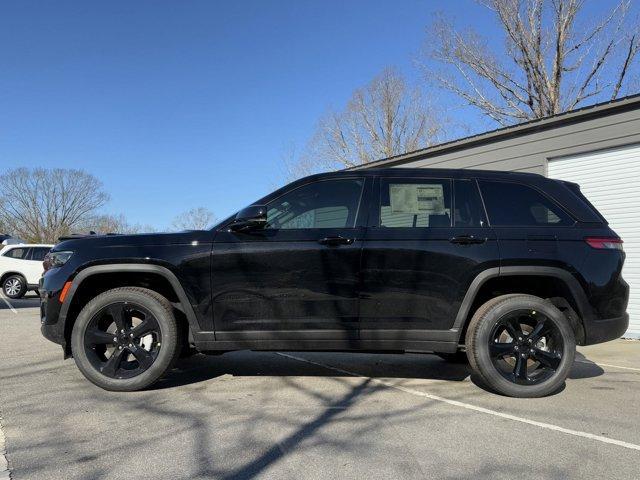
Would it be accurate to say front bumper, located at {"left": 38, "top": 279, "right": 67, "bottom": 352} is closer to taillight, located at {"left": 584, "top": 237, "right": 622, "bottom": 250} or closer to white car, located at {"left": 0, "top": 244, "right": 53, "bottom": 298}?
taillight, located at {"left": 584, "top": 237, "right": 622, "bottom": 250}

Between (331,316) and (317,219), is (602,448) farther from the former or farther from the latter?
(317,219)

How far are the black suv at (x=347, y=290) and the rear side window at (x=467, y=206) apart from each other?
0.8 inches

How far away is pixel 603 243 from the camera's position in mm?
4512

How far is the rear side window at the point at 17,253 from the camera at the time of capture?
17.1 meters

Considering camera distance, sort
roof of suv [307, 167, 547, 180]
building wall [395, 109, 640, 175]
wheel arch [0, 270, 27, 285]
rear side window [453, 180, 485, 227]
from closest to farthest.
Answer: rear side window [453, 180, 485, 227]
roof of suv [307, 167, 547, 180]
building wall [395, 109, 640, 175]
wheel arch [0, 270, 27, 285]

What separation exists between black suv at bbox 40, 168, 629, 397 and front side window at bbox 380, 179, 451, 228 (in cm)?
4

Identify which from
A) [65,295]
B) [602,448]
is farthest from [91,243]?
[602,448]

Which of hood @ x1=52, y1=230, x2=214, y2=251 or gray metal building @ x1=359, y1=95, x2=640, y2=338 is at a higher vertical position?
gray metal building @ x1=359, y1=95, x2=640, y2=338

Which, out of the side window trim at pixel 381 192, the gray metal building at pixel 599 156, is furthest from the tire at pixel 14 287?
the side window trim at pixel 381 192

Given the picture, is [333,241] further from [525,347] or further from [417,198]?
[525,347]

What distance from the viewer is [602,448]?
11.0 ft

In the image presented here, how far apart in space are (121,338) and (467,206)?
10.8ft

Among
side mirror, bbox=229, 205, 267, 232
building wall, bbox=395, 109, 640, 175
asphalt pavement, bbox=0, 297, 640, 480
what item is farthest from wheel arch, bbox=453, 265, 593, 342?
building wall, bbox=395, 109, 640, 175

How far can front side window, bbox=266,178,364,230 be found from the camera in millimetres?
4559
